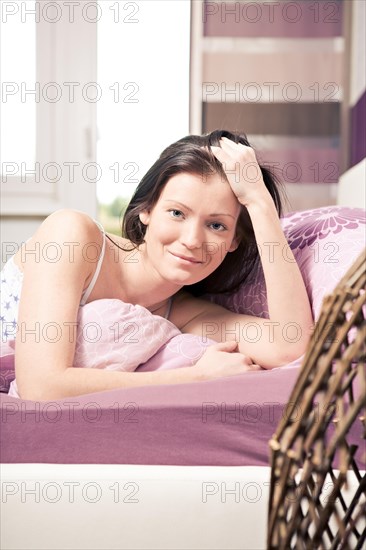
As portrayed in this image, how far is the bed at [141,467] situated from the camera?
1.08 m

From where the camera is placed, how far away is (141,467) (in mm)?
1116

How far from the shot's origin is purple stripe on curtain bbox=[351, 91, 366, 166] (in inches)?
121

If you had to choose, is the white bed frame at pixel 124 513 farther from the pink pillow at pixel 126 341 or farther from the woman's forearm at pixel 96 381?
the pink pillow at pixel 126 341

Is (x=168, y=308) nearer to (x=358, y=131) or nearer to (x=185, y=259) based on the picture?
(x=185, y=259)

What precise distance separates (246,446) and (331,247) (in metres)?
0.56

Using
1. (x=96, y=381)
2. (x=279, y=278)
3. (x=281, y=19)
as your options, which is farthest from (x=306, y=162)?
(x=96, y=381)

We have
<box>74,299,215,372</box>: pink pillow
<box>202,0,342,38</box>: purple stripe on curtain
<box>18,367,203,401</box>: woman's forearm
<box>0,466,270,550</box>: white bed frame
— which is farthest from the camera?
<box>202,0,342,38</box>: purple stripe on curtain

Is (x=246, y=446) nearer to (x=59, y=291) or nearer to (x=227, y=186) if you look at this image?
(x=59, y=291)

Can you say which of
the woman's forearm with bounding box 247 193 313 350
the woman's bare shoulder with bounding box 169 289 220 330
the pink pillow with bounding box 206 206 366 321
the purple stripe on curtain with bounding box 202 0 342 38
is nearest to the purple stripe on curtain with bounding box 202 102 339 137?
the purple stripe on curtain with bounding box 202 0 342 38

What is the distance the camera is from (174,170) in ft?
4.84

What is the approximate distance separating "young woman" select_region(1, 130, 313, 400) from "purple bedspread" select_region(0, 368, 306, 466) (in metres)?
0.10

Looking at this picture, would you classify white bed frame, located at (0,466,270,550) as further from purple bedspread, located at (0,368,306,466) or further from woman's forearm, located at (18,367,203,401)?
woman's forearm, located at (18,367,203,401)

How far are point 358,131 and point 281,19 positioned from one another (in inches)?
25.0

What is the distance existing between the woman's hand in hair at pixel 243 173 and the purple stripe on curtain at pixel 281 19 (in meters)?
2.03
